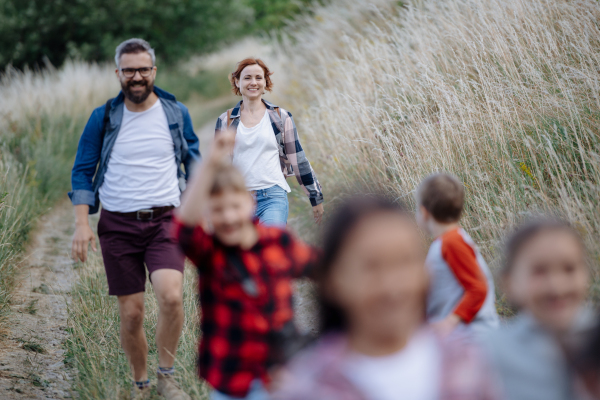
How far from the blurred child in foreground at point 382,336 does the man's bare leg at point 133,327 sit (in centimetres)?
205

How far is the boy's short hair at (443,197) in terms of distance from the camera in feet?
7.55

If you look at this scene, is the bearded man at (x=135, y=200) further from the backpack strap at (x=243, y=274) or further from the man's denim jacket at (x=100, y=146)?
the backpack strap at (x=243, y=274)

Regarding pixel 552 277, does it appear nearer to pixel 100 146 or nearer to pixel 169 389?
pixel 169 389

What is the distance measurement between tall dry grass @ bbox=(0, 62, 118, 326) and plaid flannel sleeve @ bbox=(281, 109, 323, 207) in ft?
8.42

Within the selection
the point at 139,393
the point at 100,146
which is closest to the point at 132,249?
the point at 100,146

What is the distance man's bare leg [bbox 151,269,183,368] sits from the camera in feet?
9.61

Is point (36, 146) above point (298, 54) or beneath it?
beneath

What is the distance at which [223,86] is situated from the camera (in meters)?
20.2

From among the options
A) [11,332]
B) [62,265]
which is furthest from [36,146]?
[11,332]

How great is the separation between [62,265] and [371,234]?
5.40 m

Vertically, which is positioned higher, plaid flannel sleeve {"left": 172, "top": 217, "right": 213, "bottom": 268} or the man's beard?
the man's beard

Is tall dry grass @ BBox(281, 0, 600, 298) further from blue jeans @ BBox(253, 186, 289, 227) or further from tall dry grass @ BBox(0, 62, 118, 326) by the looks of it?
tall dry grass @ BBox(0, 62, 118, 326)

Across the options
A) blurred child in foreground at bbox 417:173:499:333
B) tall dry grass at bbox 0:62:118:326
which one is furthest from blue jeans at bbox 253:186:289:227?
tall dry grass at bbox 0:62:118:326

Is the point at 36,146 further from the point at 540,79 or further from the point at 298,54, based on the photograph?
the point at 540,79
